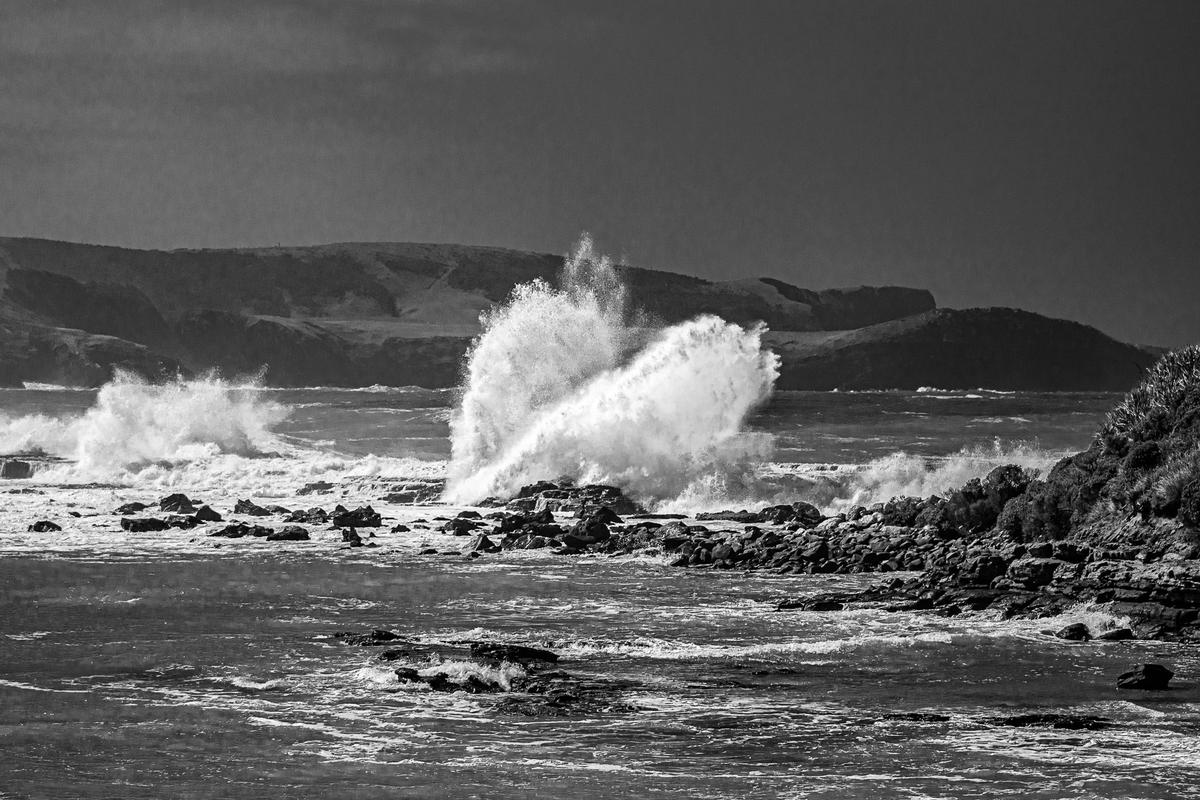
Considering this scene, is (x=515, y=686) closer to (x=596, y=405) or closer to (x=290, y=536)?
(x=290, y=536)

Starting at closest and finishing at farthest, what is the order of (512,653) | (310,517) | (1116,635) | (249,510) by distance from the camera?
(512,653) < (1116,635) < (310,517) < (249,510)

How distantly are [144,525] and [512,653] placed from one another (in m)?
19.8

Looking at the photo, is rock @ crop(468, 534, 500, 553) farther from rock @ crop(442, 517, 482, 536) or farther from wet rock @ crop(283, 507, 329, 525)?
wet rock @ crop(283, 507, 329, 525)

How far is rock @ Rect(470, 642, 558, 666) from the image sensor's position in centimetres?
1673

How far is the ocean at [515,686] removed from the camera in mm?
12297

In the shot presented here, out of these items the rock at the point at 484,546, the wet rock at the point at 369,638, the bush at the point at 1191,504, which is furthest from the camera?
the rock at the point at 484,546

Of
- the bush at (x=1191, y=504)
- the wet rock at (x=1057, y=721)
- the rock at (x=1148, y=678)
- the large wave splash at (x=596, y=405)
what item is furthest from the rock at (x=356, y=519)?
the wet rock at (x=1057, y=721)

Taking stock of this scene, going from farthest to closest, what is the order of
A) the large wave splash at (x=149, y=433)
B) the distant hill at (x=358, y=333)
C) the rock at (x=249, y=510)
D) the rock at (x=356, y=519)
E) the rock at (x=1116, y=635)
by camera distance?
the distant hill at (x=358, y=333), the large wave splash at (x=149, y=433), the rock at (x=249, y=510), the rock at (x=356, y=519), the rock at (x=1116, y=635)

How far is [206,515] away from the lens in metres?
36.2

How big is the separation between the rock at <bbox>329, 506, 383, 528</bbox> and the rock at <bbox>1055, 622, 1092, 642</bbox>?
20.2 m

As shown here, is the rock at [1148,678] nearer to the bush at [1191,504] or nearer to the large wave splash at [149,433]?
the bush at [1191,504]

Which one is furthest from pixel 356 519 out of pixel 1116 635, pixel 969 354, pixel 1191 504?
pixel 969 354

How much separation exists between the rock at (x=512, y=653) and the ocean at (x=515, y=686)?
0.32m

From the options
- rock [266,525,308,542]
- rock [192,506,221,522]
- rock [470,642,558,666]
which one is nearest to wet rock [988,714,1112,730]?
rock [470,642,558,666]
